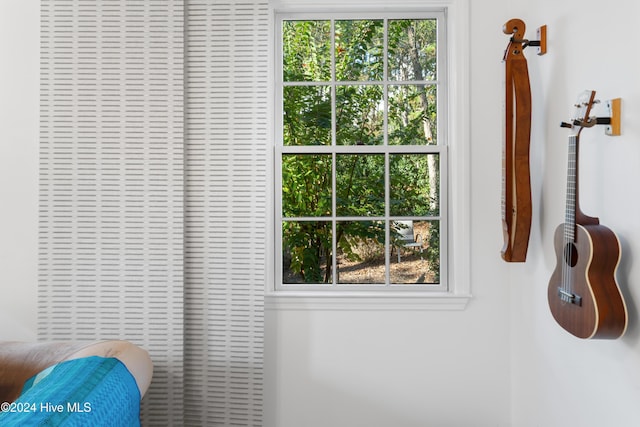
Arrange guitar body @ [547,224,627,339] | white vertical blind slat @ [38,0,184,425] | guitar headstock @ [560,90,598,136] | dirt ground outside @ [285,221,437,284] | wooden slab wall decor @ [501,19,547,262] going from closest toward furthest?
guitar body @ [547,224,627,339] → guitar headstock @ [560,90,598,136] → wooden slab wall decor @ [501,19,547,262] → white vertical blind slat @ [38,0,184,425] → dirt ground outside @ [285,221,437,284]

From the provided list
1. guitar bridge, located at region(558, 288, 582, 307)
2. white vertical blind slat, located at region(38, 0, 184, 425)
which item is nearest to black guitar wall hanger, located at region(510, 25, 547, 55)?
guitar bridge, located at region(558, 288, 582, 307)

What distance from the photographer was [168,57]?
231 centimetres

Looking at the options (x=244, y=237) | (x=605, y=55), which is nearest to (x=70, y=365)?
(x=244, y=237)

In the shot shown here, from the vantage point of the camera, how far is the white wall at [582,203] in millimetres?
1464

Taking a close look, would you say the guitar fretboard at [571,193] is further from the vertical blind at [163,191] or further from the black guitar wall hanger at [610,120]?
the vertical blind at [163,191]

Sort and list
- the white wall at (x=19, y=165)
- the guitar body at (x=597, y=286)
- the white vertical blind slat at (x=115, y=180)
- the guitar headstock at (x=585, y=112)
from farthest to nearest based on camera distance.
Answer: the white wall at (x=19, y=165) < the white vertical blind slat at (x=115, y=180) < the guitar headstock at (x=585, y=112) < the guitar body at (x=597, y=286)

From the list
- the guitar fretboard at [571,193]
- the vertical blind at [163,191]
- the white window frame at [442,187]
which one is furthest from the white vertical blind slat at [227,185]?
the guitar fretboard at [571,193]

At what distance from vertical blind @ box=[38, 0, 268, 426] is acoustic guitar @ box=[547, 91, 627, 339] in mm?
1302

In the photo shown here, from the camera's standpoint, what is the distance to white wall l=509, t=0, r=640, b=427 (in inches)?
Answer: 57.6

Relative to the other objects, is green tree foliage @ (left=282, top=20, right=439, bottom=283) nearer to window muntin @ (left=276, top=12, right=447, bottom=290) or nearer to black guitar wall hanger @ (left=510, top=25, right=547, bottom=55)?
window muntin @ (left=276, top=12, right=447, bottom=290)

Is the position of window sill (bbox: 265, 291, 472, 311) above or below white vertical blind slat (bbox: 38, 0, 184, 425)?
below

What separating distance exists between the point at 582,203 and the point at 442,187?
80 centimetres

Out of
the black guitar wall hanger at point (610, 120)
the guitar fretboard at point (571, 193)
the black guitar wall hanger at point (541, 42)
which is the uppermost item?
the black guitar wall hanger at point (541, 42)

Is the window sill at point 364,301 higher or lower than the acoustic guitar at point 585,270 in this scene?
lower
